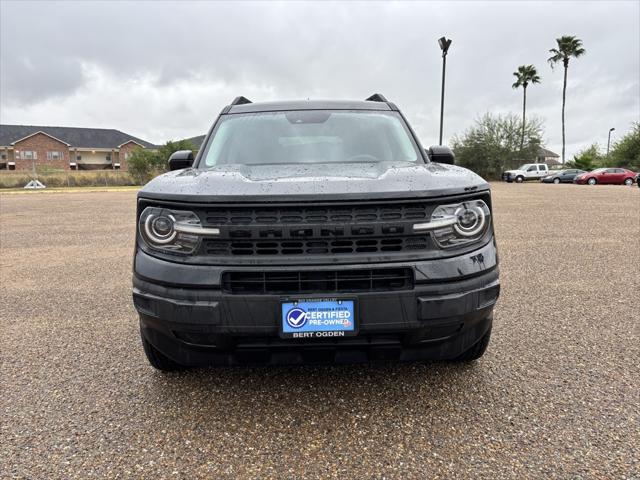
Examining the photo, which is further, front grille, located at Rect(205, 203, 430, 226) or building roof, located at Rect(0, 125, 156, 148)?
building roof, located at Rect(0, 125, 156, 148)

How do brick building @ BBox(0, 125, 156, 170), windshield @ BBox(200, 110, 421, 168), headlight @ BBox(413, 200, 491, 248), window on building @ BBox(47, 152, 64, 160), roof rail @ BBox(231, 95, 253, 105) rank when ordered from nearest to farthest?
headlight @ BBox(413, 200, 491, 248)
windshield @ BBox(200, 110, 421, 168)
roof rail @ BBox(231, 95, 253, 105)
brick building @ BBox(0, 125, 156, 170)
window on building @ BBox(47, 152, 64, 160)

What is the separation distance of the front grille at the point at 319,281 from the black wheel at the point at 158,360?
853 mm

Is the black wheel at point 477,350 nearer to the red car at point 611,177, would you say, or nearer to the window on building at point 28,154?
the red car at point 611,177

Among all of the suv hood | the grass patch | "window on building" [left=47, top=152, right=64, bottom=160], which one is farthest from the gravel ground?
"window on building" [left=47, top=152, right=64, bottom=160]

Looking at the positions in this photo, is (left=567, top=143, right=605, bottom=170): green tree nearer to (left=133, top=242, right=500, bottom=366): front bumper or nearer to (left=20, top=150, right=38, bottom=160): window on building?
(left=133, top=242, right=500, bottom=366): front bumper

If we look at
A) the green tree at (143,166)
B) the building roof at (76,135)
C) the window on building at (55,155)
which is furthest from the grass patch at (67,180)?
the building roof at (76,135)

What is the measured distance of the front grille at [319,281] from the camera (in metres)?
2.05

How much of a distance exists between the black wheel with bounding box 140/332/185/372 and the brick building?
6760cm

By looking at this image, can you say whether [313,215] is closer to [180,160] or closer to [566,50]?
[180,160]

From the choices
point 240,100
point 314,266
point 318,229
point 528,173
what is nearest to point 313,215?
point 318,229

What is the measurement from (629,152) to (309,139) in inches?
1853

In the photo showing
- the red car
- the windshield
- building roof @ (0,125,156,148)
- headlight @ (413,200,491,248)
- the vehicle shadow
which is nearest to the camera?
headlight @ (413,200,491,248)

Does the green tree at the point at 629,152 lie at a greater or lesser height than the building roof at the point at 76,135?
lesser

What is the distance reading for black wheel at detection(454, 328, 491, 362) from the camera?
264 centimetres
